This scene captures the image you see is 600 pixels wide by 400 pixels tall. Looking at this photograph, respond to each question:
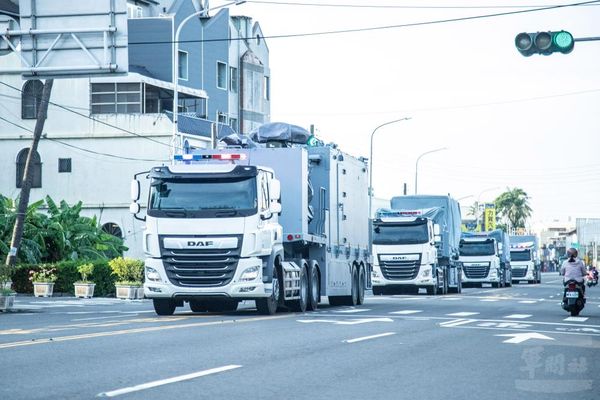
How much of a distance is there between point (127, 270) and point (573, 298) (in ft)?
55.9

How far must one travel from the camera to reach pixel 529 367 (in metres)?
13.2

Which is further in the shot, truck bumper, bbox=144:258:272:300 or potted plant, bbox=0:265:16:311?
potted plant, bbox=0:265:16:311

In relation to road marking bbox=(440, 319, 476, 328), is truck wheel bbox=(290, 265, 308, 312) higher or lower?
higher

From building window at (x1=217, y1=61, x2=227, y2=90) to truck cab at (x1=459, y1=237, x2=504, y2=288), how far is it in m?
18.2

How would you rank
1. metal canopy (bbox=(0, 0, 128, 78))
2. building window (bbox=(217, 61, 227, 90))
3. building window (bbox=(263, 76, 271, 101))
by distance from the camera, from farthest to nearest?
building window (bbox=(263, 76, 271, 101)) → building window (bbox=(217, 61, 227, 90)) → metal canopy (bbox=(0, 0, 128, 78))

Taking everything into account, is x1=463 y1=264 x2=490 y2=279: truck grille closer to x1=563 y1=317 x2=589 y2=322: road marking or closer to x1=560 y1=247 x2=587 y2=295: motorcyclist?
x1=560 y1=247 x2=587 y2=295: motorcyclist

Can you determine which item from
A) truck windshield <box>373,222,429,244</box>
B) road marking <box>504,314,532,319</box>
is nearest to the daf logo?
road marking <box>504,314,532,319</box>

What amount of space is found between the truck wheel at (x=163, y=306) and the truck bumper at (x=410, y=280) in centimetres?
2132

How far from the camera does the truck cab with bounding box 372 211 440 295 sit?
146 ft

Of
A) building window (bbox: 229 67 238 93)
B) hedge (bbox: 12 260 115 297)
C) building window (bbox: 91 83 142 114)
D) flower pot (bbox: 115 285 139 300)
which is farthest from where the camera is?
building window (bbox: 229 67 238 93)

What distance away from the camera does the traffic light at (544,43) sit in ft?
66.0

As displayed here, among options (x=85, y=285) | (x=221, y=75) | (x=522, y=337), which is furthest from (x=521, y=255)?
(x=522, y=337)

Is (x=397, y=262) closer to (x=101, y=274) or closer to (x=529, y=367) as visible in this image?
(x=101, y=274)

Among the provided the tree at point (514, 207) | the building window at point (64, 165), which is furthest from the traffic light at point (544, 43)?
the tree at point (514, 207)
